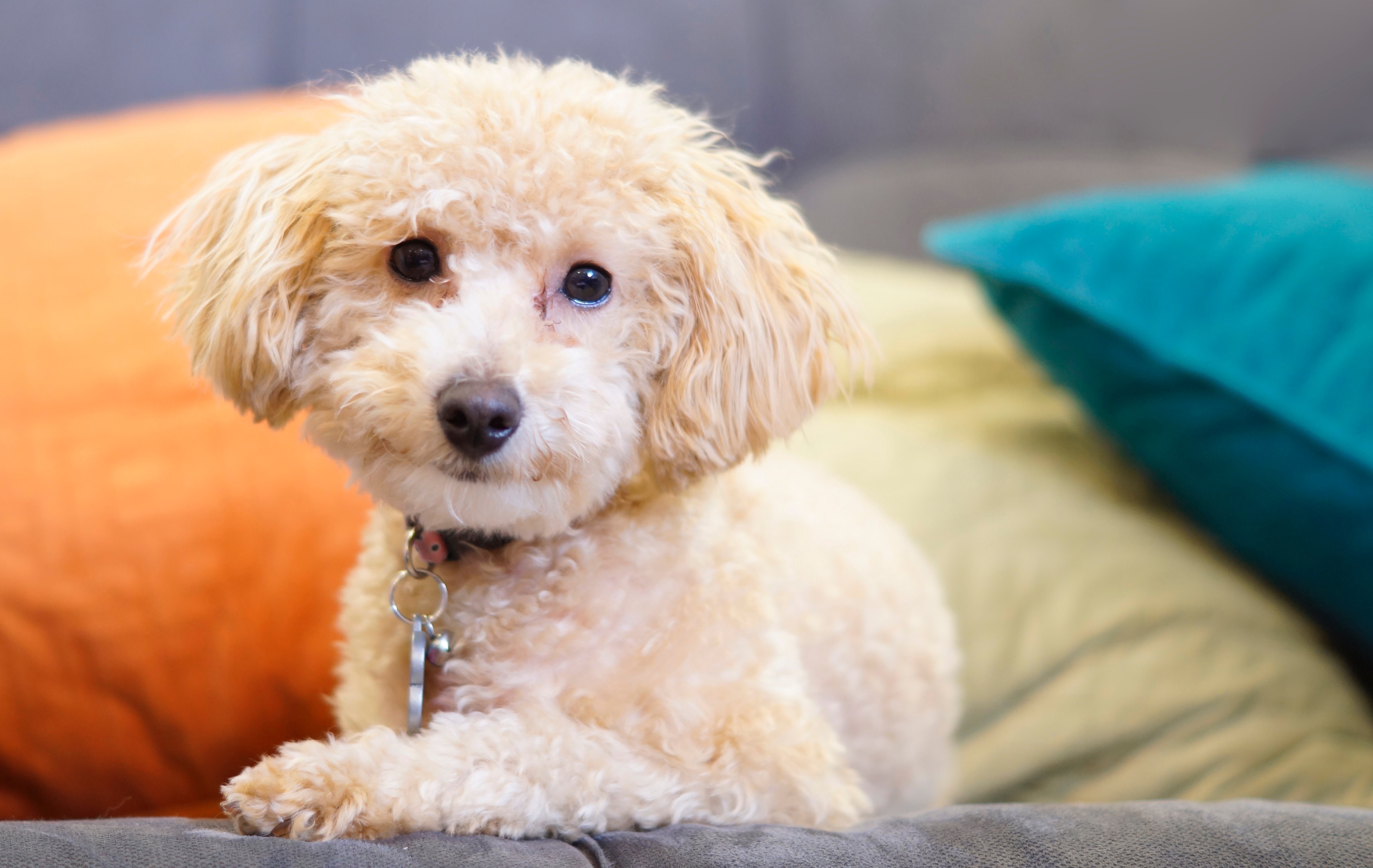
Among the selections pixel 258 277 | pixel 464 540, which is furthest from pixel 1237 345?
pixel 258 277

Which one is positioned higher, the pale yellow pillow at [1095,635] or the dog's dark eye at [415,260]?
the dog's dark eye at [415,260]

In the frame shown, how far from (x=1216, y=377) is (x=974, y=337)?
24.9 inches

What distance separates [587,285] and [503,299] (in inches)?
3.1

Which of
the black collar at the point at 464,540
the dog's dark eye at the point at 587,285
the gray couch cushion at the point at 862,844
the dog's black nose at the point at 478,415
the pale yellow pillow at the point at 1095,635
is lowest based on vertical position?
the pale yellow pillow at the point at 1095,635

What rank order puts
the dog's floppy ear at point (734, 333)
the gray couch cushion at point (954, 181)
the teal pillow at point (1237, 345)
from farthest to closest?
the gray couch cushion at point (954, 181) < the teal pillow at point (1237, 345) < the dog's floppy ear at point (734, 333)

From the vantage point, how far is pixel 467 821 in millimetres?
670

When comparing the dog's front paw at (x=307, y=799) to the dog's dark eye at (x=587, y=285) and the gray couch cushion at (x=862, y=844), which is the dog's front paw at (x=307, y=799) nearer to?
the gray couch cushion at (x=862, y=844)

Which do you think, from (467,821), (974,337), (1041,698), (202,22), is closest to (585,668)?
(467,821)

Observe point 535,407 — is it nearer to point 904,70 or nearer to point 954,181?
point 954,181

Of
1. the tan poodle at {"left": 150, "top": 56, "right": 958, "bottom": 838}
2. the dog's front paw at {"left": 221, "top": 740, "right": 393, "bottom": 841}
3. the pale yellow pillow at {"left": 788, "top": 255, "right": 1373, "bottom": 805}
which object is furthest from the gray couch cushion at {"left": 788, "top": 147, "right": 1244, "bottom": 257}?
the dog's front paw at {"left": 221, "top": 740, "right": 393, "bottom": 841}

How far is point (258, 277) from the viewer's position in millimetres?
754

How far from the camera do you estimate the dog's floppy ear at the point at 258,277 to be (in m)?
0.76

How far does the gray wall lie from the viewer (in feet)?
6.29

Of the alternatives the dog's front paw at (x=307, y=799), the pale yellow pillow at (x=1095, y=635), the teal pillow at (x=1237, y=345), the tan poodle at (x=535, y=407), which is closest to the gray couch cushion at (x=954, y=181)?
the teal pillow at (x=1237, y=345)
